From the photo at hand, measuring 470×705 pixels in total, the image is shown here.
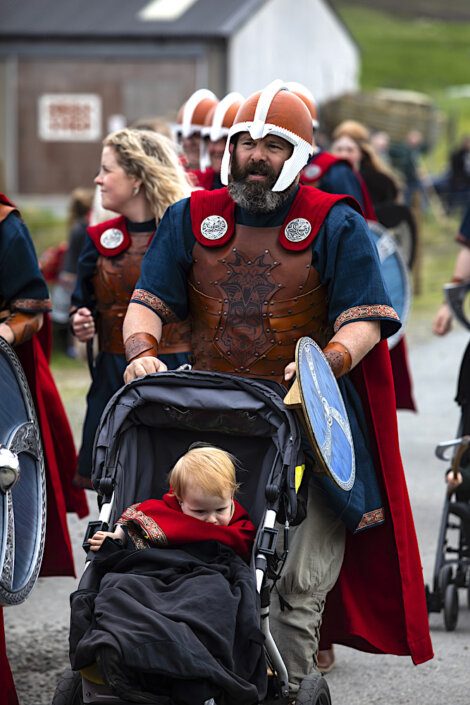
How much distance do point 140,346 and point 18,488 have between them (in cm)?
56

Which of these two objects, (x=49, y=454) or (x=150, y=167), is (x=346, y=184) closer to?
(x=150, y=167)

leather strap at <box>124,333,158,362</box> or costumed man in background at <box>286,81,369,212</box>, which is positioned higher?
leather strap at <box>124,333,158,362</box>

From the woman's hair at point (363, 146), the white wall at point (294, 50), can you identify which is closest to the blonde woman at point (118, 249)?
the woman's hair at point (363, 146)

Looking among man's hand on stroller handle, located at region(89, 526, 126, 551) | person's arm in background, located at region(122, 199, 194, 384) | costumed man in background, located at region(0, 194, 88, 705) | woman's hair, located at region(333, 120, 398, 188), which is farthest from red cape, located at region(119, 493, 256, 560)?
woman's hair, located at region(333, 120, 398, 188)

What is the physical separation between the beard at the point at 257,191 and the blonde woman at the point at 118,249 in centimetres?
128

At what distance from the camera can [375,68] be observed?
2498 inches

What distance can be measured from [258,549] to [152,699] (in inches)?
20.3

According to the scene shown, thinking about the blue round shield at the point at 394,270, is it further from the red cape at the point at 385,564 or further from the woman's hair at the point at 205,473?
the woman's hair at the point at 205,473

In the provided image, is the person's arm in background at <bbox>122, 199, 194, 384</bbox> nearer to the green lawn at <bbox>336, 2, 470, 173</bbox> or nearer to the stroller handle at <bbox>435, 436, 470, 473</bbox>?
the stroller handle at <bbox>435, 436, 470, 473</bbox>

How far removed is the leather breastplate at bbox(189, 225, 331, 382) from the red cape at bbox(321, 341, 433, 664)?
11.8 inches

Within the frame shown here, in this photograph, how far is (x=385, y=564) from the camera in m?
4.56

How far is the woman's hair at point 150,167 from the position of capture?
5.65 metres

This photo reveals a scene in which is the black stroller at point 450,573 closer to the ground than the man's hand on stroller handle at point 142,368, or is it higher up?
closer to the ground

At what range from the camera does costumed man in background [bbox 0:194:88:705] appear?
4.94 meters
